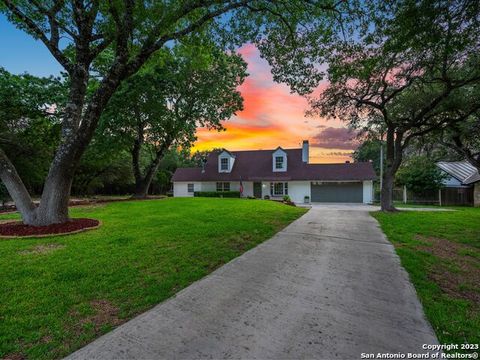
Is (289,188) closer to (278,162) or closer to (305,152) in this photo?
(278,162)

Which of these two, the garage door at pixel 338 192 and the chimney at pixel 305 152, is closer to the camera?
the garage door at pixel 338 192

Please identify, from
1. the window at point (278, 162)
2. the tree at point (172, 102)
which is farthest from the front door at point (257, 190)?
the tree at point (172, 102)

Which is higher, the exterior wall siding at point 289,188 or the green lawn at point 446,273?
the exterior wall siding at point 289,188

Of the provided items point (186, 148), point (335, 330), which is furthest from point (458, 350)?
point (186, 148)

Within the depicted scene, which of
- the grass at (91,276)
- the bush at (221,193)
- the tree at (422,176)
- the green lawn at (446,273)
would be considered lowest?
the green lawn at (446,273)

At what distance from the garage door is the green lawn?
17454 millimetres

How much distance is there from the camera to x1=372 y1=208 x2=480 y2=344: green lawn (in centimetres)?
309

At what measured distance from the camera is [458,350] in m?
2.61

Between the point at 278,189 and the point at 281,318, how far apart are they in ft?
84.8

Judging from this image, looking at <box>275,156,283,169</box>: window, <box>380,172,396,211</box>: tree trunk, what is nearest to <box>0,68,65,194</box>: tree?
<box>380,172,396,211</box>: tree trunk

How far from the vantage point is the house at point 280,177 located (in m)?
27.2

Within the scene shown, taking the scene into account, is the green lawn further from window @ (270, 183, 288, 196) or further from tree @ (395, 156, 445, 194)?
tree @ (395, 156, 445, 194)

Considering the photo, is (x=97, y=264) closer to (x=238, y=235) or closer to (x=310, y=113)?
(x=238, y=235)

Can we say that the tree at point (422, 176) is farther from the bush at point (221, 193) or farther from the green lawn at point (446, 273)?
the green lawn at point (446, 273)
